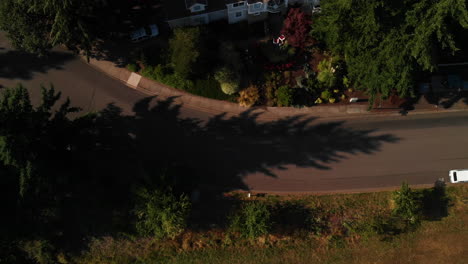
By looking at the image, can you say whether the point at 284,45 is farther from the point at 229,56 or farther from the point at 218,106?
the point at 218,106

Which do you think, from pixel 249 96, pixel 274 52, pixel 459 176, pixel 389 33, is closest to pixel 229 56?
pixel 249 96

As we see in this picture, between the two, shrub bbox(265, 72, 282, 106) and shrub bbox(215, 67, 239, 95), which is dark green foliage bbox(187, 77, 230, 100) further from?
shrub bbox(265, 72, 282, 106)

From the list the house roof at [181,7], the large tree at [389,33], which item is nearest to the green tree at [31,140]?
the house roof at [181,7]

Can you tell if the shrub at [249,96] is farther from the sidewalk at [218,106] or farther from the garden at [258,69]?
the sidewalk at [218,106]

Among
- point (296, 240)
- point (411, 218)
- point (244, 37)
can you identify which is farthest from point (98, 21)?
point (411, 218)

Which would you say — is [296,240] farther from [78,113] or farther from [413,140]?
[78,113]

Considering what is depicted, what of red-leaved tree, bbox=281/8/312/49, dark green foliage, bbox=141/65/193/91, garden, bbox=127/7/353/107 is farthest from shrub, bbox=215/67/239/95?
red-leaved tree, bbox=281/8/312/49
